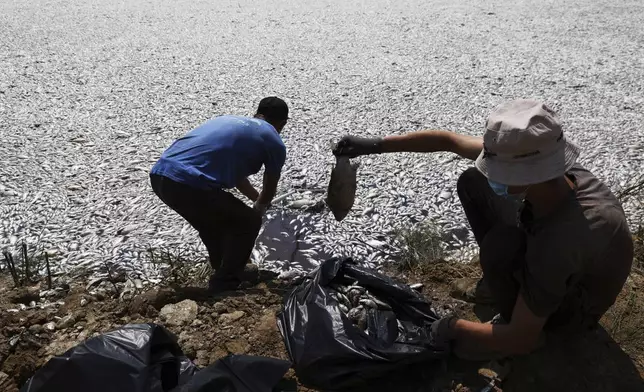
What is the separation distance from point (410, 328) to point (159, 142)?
262 centimetres

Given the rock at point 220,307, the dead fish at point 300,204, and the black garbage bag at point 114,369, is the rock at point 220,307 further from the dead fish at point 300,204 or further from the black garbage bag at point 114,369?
the dead fish at point 300,204

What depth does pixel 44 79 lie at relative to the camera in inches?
219

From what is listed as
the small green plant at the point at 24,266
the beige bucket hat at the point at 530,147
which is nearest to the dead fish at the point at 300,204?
the small green plant at the point at 24,266

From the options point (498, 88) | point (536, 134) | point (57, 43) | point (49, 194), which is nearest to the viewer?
point (536, 134)

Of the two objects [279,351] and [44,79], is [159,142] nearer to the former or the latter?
[44,79]

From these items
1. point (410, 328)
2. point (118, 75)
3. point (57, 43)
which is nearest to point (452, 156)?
point (410, 328)

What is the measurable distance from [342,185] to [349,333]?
0.88 metres

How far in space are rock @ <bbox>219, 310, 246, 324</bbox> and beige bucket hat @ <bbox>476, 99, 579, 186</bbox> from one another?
1347mm

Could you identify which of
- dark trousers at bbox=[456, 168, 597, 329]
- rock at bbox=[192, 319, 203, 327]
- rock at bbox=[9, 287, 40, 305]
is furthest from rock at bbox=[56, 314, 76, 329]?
dark trousers at bbox=[456, 168, 597, 329]

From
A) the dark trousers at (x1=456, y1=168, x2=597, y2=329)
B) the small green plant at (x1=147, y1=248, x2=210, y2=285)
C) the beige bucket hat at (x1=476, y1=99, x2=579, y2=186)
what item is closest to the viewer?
the beige bucket hat at (x1=476, y1=99, x2=579, y2=186)

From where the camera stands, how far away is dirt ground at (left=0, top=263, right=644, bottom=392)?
2.30 m

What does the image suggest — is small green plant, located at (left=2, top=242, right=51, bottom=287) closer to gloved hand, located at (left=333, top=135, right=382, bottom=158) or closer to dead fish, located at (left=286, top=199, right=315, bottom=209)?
dead fish, located at (left=286, top=199, right=315, bottom=209)

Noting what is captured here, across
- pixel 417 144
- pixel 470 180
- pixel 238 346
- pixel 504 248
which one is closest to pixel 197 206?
pixel 238 346

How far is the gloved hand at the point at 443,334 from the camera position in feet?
7.25
